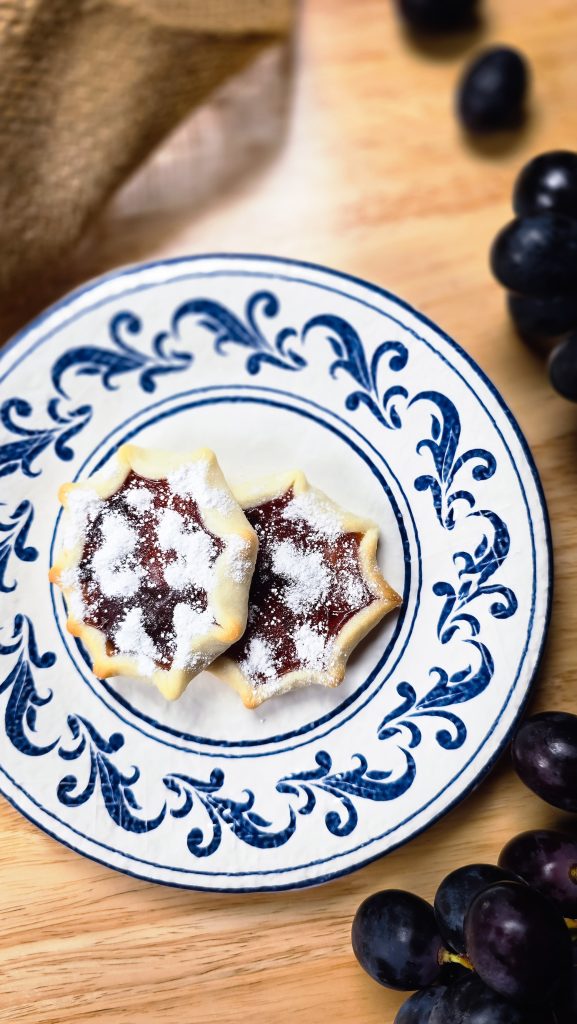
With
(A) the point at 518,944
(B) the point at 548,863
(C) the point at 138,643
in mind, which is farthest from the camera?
(C) the point at 138,643

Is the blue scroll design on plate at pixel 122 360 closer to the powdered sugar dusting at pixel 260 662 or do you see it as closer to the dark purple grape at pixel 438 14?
the powdered sugar dusting at pixel 260 662

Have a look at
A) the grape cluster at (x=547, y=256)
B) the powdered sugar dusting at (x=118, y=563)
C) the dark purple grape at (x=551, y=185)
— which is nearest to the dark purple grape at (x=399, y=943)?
the powdered sugar dusting at (x=118, y=563)

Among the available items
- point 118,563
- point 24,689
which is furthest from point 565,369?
point 24,689

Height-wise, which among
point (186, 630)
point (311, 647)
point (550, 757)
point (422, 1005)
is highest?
point (186, 630)

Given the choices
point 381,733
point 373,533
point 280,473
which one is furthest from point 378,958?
point 280,473

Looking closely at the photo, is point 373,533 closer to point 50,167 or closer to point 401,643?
point 401,643

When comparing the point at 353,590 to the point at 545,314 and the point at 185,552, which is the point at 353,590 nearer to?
the point at 185,552
